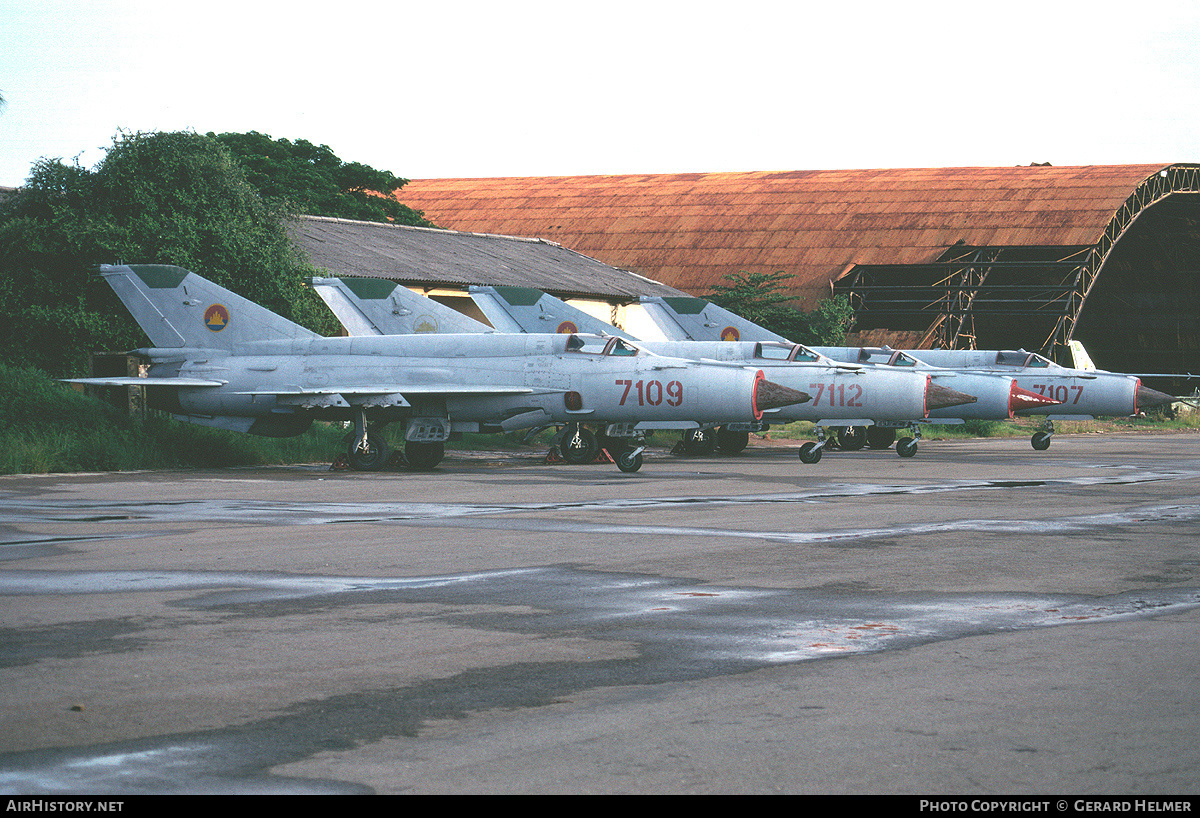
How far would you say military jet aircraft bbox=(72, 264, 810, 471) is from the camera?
23625mm

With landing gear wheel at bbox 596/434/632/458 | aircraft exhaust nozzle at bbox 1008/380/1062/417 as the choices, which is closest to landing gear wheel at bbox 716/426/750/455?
landing gear wheel at bbox 596/434/632/458

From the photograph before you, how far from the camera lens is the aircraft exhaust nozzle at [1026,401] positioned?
3180cm

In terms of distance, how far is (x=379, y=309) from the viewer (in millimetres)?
28797

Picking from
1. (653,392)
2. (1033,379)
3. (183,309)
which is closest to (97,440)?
(183,309)

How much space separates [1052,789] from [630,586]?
16.8 ft

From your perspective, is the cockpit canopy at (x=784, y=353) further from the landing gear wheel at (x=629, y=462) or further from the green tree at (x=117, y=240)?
the green tree at (x=117, y=240)

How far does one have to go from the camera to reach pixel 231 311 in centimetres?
2608

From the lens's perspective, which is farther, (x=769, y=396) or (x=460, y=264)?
(x=460, y=264)

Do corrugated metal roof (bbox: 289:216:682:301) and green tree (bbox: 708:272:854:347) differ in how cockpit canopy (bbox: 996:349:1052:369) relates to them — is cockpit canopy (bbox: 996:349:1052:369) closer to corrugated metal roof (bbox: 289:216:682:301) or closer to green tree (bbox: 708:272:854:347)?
green tree (bbox: 708:272:854:347)

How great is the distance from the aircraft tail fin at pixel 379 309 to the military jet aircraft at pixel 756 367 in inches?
0.9

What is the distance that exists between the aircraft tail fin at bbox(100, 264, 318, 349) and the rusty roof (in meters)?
34.9

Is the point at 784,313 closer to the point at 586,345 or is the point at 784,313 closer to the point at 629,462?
the point at 586,345

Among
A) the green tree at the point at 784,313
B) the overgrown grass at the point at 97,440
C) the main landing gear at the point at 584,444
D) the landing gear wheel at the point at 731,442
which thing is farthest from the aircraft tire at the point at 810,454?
the green tree at the point at 784,313

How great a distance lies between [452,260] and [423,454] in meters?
22.0
